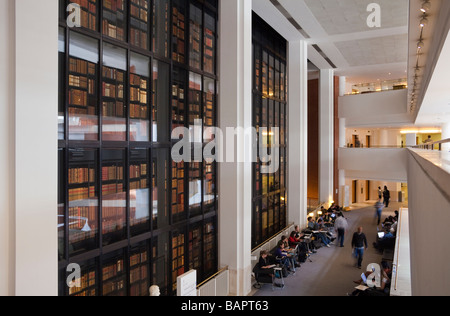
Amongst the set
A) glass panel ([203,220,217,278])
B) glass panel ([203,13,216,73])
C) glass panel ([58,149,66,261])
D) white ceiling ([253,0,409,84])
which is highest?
white ceiling ([253,0,409,84])

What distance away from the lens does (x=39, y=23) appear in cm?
412

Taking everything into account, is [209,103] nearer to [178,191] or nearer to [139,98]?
[139,98]

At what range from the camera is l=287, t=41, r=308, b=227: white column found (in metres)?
14.2

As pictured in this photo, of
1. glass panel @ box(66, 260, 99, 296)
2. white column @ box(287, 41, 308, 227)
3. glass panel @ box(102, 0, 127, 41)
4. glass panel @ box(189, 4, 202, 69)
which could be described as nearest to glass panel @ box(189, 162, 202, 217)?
glass panel @ box(189, 4, 202, 69)

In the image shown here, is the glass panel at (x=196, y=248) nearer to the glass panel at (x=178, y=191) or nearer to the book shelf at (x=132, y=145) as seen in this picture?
the book shelf at (x=132, y=145)

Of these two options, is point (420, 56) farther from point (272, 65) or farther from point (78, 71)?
point (78, 71)

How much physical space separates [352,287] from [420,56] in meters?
6.41

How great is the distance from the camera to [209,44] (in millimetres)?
8812

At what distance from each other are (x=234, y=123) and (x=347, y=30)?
749 centimetres

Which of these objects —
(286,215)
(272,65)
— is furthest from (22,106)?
(286,215)

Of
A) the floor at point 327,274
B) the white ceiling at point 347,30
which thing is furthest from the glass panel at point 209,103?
the floor at point 327,274

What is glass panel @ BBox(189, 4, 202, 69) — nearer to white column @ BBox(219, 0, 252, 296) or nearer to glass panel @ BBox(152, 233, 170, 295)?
white column @ BBox(219, 0, 252, 296)

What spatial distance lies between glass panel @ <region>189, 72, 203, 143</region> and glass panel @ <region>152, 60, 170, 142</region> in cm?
88

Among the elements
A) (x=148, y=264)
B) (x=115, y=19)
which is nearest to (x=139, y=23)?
(x=115, y=19)
